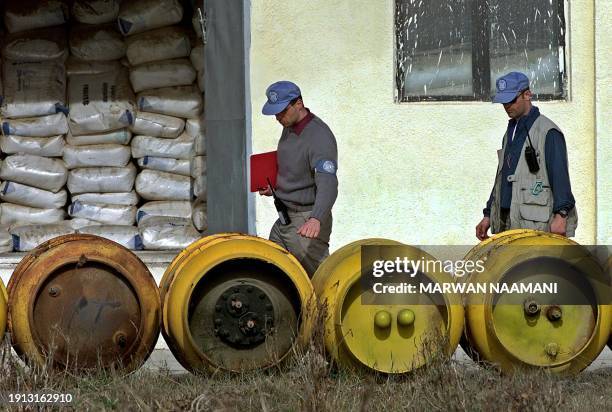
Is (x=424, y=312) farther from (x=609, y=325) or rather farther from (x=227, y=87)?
(x=227, y=87)

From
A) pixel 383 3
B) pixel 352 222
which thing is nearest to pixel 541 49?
pixel 383 3

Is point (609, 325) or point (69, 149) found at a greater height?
point (69, 149)

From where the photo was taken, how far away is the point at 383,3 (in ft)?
32.7

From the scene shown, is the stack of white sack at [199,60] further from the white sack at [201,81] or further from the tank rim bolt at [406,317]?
the tank rim bolt at [406,317]

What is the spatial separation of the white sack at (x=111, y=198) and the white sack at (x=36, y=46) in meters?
1.20

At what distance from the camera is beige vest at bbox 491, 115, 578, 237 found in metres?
7.28

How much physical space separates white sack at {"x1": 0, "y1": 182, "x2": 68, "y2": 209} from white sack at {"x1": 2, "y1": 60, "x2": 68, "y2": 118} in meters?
0.62

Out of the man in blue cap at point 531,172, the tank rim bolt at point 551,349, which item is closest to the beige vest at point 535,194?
the man in blue cap at point 531,172

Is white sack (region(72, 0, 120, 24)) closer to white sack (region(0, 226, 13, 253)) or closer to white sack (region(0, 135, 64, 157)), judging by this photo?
white sack (region(0, 135, 64, 157))

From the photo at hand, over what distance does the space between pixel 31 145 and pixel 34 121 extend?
0.21 meters

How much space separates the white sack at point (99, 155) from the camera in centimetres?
1082

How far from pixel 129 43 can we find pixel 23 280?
4414 mm

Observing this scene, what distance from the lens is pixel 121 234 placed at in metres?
10.4

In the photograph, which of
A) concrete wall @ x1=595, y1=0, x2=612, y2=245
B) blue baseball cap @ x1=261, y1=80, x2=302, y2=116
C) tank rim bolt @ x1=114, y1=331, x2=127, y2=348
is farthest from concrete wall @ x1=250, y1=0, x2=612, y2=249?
tank rim bolt @ x1=114, y1=331, x2=127, y2=348
